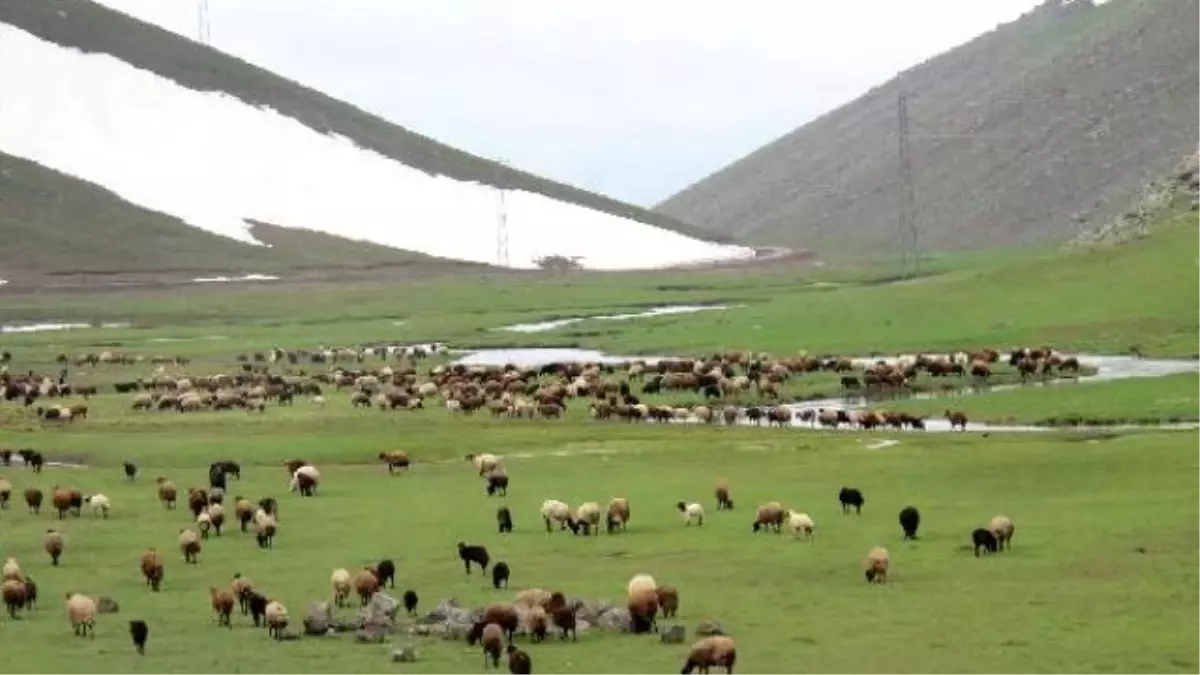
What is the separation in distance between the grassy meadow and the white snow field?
96.5m

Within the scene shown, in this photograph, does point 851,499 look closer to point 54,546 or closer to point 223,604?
point 223,604

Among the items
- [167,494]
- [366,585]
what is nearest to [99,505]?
[167,494]

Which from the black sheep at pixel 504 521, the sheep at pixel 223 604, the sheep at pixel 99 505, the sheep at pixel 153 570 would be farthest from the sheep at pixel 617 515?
the sheep at pixel 99 505

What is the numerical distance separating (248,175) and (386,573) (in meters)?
160

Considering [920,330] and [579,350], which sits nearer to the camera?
[920,330]

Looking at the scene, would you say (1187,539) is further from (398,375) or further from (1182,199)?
(1182,199)

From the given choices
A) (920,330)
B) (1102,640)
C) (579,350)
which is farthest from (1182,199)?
(1102,640)

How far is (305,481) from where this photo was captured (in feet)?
136

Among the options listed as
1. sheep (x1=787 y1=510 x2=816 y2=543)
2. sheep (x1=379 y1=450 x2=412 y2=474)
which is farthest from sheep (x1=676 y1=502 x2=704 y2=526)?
sheep (x1=379 y1=450 x2=412 y2=474)

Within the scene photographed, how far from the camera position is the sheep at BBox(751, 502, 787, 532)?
3369 cm

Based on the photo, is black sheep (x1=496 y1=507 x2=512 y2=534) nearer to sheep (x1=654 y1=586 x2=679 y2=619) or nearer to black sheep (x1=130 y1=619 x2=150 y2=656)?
sheep (x1=654 y1=586 x2=679 y2=619)

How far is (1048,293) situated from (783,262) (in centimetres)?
8687

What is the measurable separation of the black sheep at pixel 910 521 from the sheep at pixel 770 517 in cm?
251

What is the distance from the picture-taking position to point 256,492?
41.9 metres
